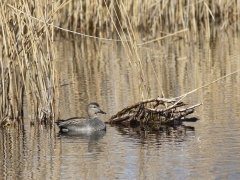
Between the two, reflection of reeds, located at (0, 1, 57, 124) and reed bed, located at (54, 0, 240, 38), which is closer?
reflection of reeds, located at (0, 1, 57, 124)

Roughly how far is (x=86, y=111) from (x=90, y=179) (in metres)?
3.58

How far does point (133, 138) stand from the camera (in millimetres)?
8211

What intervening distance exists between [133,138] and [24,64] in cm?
182

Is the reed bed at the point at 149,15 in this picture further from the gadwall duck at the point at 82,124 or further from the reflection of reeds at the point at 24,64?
the gadwall duck at the point at 82,124

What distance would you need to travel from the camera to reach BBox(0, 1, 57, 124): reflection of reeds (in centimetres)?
857

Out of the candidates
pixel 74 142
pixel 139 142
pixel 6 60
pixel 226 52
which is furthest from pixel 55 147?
pixel 226 52

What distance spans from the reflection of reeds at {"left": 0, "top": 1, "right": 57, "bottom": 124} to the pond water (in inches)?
11.6

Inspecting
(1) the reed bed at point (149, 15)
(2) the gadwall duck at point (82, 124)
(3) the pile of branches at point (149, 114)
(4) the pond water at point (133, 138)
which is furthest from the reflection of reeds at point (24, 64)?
(1) the reed bed at point (149, 15)

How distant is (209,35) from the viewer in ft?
60.7

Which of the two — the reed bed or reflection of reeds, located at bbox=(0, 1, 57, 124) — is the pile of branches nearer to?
reflection of reeds, located at bbox=(0, 1, 57, 124)

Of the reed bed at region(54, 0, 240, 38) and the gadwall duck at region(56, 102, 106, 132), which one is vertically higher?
the reed bed at region(54, 0, 240, 38)

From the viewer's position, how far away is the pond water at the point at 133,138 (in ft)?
21.8

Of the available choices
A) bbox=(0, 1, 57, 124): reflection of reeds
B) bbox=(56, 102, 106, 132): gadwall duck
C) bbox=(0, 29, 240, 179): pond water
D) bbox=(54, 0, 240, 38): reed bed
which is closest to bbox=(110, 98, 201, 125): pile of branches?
bbox=(0, 29, 240, 179): pond water

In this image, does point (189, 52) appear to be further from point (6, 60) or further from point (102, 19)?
point (6, 60)
